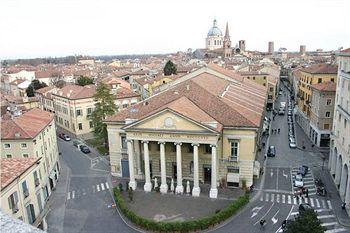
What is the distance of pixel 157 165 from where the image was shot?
45.7 m

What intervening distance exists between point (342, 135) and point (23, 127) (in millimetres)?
42522

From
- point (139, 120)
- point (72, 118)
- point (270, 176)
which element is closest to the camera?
point (139, 120)

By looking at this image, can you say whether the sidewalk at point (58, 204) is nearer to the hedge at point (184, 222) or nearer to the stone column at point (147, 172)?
the hedge at point (184, 222)

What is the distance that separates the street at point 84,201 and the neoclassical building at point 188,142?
4.07 metres

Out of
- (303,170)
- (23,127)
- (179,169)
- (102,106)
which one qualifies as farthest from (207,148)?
(102,106)

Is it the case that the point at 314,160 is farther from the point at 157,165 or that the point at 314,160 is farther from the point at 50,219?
the point at 50,219

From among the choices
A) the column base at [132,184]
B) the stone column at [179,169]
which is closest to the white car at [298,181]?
the stone column at [179,169]

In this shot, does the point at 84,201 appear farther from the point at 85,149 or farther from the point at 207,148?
the point at 85,149

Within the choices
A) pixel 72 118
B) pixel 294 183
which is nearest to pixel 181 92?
pixel 294 183

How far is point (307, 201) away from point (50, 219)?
30.9 metres

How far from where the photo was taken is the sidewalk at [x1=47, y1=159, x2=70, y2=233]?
35781 millimetres

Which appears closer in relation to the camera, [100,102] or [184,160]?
[184,160]

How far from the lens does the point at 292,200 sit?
39.6 meters

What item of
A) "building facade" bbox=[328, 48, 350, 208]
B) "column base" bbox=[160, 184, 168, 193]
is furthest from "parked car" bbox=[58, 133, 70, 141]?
"building facade" bbox=[328, 48, 350, 208]
